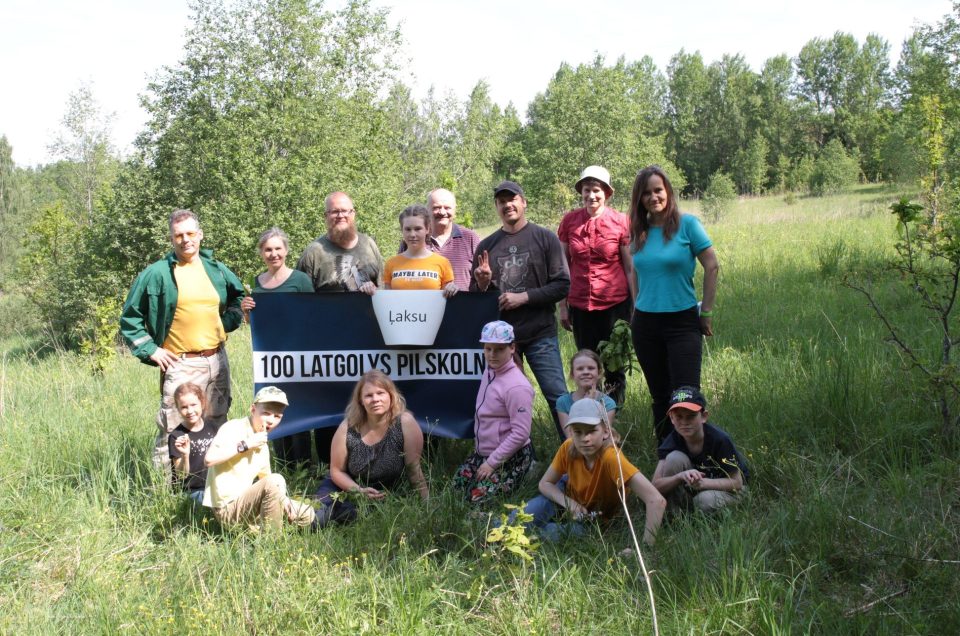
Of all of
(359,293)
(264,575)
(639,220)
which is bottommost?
(264,575)

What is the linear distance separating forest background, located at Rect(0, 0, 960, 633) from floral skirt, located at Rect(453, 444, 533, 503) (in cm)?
37

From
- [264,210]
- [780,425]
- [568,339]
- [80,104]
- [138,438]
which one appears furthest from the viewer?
[80,104]

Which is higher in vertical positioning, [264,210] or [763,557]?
[264,210]

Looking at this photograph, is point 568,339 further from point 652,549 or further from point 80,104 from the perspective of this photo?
point 80,104

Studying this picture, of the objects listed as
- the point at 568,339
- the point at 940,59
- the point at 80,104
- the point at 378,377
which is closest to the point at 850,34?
the point at 940,59

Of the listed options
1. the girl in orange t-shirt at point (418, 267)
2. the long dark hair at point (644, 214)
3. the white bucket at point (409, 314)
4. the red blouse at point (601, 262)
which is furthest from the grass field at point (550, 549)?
the long dark hair at point (644, 214)

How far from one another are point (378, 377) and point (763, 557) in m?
2.64

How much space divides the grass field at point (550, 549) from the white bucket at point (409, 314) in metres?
0.96

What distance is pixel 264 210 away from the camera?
68.7 ft

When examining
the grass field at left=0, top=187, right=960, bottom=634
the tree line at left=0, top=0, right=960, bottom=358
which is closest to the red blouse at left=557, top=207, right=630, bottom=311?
the grass field at left=0, top=187, right=960, bottom=634

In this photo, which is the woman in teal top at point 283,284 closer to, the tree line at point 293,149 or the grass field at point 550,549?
the grass field at point 550,549

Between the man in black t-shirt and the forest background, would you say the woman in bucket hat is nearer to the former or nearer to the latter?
the man in black t-shirt

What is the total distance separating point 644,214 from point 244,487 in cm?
319

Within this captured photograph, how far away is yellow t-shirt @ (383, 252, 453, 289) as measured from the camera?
5.86 meters
